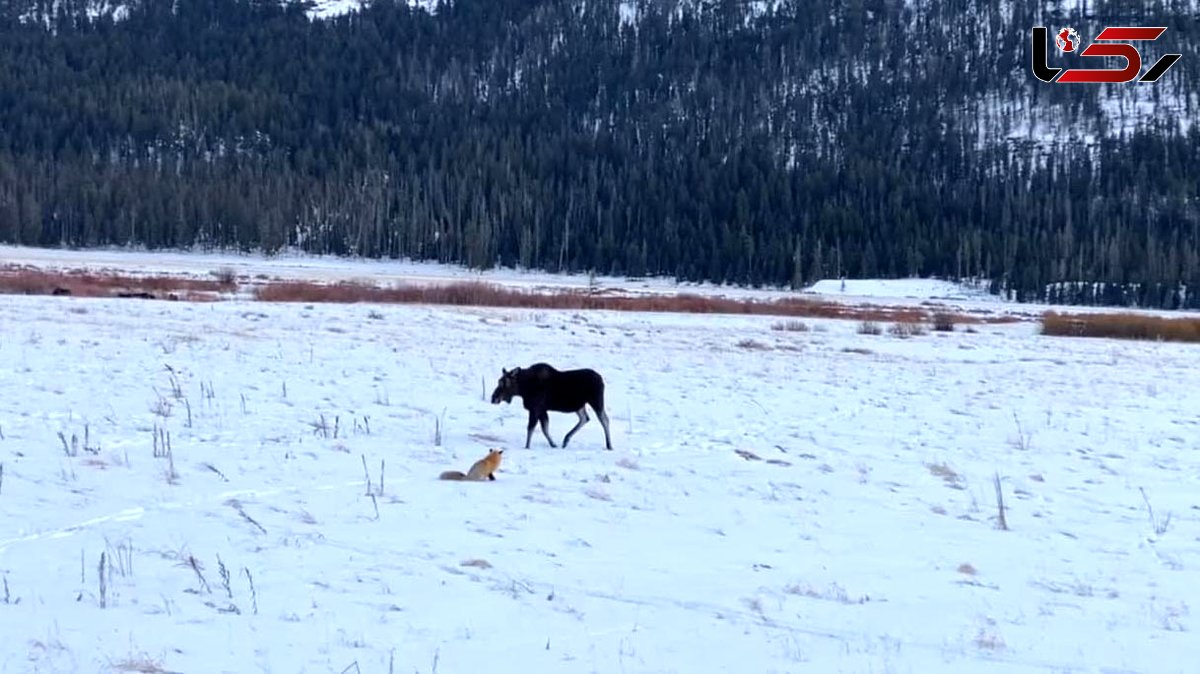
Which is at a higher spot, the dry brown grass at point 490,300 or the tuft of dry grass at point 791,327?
the dry brown grass at point 490,300

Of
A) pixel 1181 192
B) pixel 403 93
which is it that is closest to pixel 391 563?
pixel 1181 192

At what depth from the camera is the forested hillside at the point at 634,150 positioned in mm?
121750

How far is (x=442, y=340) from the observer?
26.0 metres

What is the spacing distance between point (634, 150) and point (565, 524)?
486 feet

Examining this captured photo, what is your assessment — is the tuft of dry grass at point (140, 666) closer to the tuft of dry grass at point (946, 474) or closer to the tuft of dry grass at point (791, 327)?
the tuft of dry grass at point (946, 474)

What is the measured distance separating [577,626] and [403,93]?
564ft

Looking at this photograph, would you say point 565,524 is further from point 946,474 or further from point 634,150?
point 634,150

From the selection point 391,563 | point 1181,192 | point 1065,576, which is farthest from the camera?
point 1181,192

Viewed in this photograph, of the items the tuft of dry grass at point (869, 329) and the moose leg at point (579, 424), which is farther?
the tuft of dry grass at point (869, 329)

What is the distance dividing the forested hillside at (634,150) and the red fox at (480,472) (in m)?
105

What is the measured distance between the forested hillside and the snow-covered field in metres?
99.4

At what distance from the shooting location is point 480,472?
482 inches

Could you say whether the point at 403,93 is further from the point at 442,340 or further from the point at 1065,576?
the point at 1065,576

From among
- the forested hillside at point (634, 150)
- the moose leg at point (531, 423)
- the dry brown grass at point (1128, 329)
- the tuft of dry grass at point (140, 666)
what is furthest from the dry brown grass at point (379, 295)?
the forested hillside at point (634, 150)
